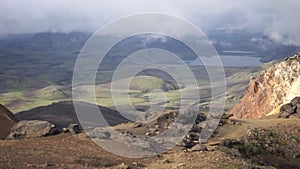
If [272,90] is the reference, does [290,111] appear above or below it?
below

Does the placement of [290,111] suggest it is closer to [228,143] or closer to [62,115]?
[228,143]

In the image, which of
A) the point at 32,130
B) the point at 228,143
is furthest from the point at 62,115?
the point at 228,143

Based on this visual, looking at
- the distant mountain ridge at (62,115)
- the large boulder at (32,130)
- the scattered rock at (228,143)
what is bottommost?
the distant mountain ridge at (62,115)

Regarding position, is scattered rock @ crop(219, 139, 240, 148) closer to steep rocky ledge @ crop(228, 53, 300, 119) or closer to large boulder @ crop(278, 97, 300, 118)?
large boulder @ crop(278, 97, 300, 118)

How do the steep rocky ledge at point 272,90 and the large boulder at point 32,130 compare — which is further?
the steep rocky ledge at point 272,90

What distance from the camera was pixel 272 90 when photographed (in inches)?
2908

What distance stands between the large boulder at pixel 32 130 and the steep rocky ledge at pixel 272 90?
37.4 meters

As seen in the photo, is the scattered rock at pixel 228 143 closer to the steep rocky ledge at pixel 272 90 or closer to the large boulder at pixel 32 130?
the large boulder at pixel 32 130

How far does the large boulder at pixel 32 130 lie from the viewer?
37.0m

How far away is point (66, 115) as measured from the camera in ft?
502

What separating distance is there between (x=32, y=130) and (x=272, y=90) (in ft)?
157

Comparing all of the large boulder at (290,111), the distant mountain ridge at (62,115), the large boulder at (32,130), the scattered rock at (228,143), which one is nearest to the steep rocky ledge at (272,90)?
the large boulder at (290,111)

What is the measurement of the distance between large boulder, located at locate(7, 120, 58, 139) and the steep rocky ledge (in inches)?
1471

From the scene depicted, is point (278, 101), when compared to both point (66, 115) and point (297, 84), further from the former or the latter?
point (66, 115)
